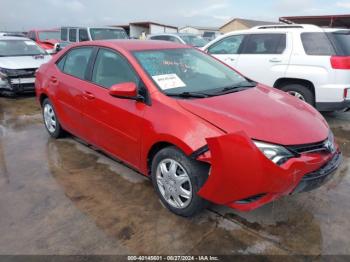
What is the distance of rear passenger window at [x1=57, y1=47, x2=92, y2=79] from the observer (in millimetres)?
4164

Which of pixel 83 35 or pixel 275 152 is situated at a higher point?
pixel 83 35

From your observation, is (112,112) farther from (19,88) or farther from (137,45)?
(19,88)

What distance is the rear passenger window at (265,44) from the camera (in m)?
6.24

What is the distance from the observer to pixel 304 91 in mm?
5855

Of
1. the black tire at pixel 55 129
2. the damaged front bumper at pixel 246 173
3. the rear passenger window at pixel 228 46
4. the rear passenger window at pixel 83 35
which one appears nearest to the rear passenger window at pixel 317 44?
the rear passenger window at pixel 228 46

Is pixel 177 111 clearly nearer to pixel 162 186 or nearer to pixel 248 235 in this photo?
pixel 162 186

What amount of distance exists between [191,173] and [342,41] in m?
4.26

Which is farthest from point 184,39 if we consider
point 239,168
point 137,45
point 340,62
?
point 239,168

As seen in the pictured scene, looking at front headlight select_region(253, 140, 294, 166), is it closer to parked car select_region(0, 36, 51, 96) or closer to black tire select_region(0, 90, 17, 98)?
parked car select_region(0, 36, 51, 96)

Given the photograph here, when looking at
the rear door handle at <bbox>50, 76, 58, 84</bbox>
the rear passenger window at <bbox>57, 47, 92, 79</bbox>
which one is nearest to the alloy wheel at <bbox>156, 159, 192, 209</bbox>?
the rear passenger window at <bbox>57, 47, 92, 79</bbox>

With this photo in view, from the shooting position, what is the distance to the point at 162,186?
316cm

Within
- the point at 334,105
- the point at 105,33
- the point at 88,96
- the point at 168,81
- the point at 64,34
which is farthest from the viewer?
the point at 64,34

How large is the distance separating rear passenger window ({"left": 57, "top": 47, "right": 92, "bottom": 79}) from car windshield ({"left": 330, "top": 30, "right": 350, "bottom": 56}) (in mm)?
3969

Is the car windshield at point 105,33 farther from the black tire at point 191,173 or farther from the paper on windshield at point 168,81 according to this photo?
the black tire at point 191,173
